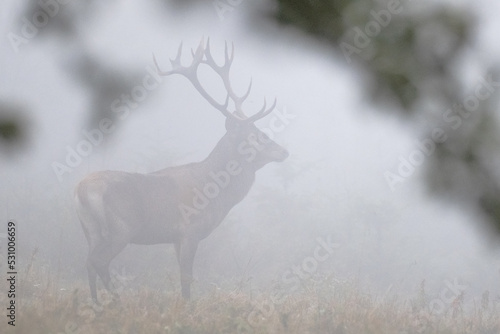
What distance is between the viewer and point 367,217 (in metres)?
6.21

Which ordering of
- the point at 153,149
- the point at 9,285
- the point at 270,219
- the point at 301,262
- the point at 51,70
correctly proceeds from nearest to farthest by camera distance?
the point at 51,70 < the point at 9,285 < the point at 153,149 < the point at 301,262 < the point at 270,219

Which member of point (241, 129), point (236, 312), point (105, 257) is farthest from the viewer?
point (241, 129)

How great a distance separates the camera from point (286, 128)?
188 inches

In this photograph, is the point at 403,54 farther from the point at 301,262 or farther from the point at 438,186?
the point at 301,262

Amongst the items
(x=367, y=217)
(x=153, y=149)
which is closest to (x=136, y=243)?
(x=153, y=149)

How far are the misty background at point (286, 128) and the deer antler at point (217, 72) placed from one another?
75 millimetres

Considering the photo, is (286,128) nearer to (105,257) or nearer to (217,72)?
(217,72)

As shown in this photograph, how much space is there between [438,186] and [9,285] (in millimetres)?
2785

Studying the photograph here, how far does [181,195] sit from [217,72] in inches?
49.8

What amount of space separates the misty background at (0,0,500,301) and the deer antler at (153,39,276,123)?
75mm

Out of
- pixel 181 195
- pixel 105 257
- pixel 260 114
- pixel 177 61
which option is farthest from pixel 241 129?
pixel 105 257

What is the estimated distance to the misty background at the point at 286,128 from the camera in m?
1.80

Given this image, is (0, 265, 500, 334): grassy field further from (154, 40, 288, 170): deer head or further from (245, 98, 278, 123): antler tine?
(245, 98, 278, 123): antler tine

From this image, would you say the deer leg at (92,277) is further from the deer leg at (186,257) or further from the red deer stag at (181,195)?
the deer leg at (186,257)
